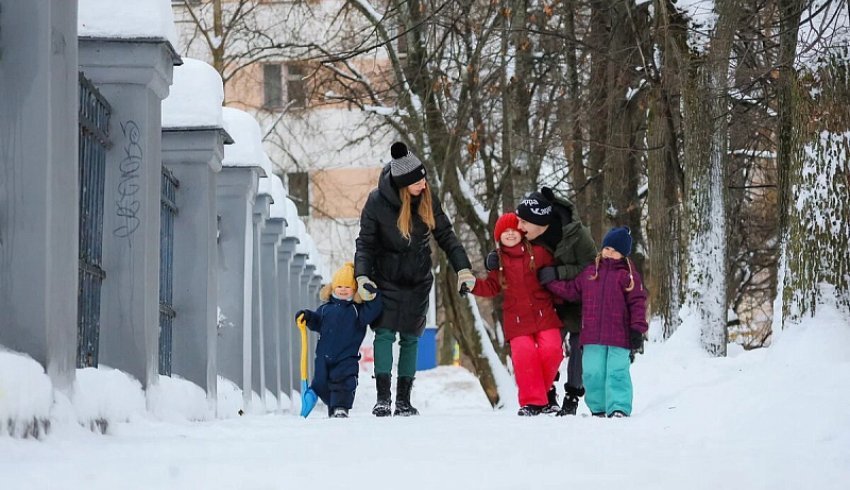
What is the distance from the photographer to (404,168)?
A: 9.66 m

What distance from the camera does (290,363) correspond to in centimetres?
2183

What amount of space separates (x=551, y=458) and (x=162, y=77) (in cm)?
395

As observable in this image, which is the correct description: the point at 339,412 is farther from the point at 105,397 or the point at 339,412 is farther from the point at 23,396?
the point at 23,396

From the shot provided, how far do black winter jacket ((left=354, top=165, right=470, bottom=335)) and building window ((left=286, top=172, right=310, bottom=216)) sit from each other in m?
22.8

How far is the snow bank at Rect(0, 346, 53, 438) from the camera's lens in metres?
5.14

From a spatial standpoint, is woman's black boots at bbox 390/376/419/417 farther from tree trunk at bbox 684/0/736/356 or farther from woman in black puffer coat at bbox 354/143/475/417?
tree trunk at bbox 684/0/736/356

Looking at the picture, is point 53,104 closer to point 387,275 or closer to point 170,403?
point 170,403

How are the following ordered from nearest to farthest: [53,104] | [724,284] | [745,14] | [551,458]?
1. [551,458]
2. [53,104]
3. [745,14]
4. [724,284]

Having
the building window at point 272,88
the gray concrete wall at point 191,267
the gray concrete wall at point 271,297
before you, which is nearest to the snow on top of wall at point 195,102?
the gray concrete wall at point 191,267

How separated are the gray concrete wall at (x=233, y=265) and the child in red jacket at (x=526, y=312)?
12.6 ft

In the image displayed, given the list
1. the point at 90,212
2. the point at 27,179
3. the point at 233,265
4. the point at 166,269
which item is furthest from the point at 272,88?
the point at 27,179

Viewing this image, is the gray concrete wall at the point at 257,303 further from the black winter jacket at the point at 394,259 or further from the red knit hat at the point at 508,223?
the red knit hat at the point at 508,223

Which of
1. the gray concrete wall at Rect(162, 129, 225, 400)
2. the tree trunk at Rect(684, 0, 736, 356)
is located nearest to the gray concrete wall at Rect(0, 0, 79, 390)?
the gray concrete wall at Rect(162, 129, 225, 400)

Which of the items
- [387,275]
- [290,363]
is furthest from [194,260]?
[290,363]
